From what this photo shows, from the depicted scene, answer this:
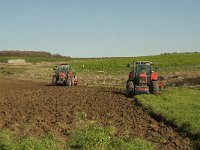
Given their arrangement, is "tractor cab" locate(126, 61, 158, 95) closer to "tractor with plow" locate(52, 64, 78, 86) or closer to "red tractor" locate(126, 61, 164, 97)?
"red tractor" locate(126, 61, 164, 97)

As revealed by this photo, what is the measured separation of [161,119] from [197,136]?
354cm

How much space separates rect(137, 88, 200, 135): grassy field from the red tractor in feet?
4.40

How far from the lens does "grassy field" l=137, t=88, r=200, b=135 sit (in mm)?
15707

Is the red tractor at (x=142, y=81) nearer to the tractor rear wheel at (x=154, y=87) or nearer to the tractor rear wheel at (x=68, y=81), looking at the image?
the tractor rear wheel at (x=154, y=87)

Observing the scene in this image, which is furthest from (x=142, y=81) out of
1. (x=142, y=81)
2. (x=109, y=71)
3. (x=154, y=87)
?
(x=109, y=71)

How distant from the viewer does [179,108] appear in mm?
19156

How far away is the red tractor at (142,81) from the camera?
26.7m

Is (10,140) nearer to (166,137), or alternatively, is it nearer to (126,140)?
(126,140)

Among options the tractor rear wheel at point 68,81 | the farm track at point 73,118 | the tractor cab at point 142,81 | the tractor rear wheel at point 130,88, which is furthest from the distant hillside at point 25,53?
the farm track at point 73,118

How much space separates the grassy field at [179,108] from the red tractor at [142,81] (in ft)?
4.40

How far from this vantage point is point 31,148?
11.5 m

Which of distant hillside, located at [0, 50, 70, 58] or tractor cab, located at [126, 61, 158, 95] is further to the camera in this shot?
distant hillside, located at [0, 50, 70, 58]

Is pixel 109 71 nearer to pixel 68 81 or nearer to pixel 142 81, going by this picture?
pixel 68 81

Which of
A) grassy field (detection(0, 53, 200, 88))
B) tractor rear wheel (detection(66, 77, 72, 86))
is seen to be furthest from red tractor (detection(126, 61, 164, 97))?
tractor rear wheel (detection(66, 77, 72, 86))
